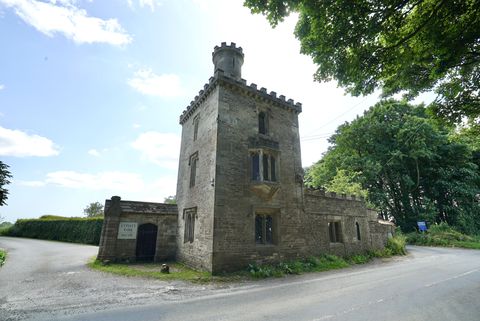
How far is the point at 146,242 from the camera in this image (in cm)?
1404

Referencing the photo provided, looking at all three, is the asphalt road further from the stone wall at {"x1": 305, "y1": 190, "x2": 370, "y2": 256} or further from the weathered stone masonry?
the stone wall at {"x1": 305, "y1": 190, "x2": 370, "y2": 256}

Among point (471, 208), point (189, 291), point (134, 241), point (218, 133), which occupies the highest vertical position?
point (218, 133)

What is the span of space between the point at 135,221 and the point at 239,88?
10213 mm

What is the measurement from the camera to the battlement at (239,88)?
13109 mm

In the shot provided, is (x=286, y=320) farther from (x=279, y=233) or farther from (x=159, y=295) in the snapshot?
(x=279, y=233)

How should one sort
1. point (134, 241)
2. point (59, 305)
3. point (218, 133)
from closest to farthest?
point (59, 305) → point (218, 133) → point (134, 241)

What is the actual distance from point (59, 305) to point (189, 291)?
3740 millimetres

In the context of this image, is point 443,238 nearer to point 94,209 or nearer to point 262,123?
point 262,123

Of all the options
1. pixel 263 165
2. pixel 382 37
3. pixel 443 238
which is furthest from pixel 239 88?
pixel 443 238

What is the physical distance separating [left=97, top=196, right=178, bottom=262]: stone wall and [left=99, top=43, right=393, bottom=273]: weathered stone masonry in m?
0.11

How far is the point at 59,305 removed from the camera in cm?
641

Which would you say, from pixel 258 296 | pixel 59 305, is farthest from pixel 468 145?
pixel 59 305

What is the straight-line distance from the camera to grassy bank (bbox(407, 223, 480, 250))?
2234cm

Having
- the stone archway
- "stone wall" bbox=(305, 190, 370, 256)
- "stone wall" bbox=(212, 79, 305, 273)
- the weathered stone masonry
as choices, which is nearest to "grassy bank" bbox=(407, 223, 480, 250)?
"stone wall" bbox=(305, 190, 370, 256)
